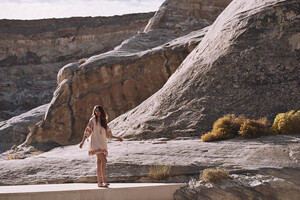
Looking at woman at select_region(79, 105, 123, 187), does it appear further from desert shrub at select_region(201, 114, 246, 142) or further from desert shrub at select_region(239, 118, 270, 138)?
desert shrub at select_region(239, 118, 270, 138)

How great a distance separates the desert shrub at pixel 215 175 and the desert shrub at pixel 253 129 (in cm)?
201

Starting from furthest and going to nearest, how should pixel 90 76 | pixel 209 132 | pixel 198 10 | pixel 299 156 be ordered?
1. pixel 198 10
2. pixel 90 76
3. pixel 209 132
4. pixel 299 156

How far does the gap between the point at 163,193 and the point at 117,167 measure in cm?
140

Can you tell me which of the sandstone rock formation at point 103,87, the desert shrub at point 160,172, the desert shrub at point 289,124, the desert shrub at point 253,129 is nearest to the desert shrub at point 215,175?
the desert shrub at point 160,172

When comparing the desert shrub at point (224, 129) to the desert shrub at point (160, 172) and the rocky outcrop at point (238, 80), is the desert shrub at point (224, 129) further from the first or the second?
the desert shrub at point (160, 172)

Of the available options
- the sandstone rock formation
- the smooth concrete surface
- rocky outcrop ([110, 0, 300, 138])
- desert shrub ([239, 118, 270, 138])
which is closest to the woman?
the smooth concrete surface

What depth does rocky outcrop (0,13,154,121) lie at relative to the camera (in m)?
46.0

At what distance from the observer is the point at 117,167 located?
7191 millimetres

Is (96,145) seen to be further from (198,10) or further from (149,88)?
(198,10)

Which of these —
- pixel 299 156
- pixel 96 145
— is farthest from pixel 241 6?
pixel 96 145

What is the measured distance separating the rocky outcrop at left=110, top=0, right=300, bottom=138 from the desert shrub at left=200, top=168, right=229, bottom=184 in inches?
115

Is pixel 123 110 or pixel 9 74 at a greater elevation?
pixel 9 74

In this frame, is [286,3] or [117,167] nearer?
[117,167]

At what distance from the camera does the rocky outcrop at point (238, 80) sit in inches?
364
